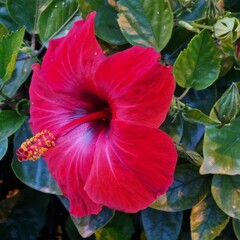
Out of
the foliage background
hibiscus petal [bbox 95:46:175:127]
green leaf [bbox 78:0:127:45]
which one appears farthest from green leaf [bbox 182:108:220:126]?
green leaf [bbox 78:0:127:45]

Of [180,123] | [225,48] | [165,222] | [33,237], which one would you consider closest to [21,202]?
[33,237]

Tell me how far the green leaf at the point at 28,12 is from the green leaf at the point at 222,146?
43 cm

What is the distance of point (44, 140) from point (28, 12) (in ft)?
1.12

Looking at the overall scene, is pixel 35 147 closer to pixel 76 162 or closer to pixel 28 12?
pixel 76 162

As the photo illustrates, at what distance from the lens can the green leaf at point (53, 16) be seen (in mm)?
1082

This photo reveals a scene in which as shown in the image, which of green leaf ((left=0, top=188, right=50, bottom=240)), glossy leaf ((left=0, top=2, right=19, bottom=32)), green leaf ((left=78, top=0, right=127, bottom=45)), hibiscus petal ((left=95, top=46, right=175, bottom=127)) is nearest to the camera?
hibiscus petal ((left=95, top=46, right=175, bottom=127))

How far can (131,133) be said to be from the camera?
84 cm

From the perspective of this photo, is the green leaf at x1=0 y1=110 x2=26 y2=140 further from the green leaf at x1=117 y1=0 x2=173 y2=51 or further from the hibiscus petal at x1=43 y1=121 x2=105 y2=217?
the green leaf at x1=117 y1=0 x2=173 y2=51

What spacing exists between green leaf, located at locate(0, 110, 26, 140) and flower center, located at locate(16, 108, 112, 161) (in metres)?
0.14

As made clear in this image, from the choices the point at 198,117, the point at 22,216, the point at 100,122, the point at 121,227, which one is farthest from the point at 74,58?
the point at 22,216

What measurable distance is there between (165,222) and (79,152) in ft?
1.01

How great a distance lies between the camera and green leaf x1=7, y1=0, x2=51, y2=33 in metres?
1.12

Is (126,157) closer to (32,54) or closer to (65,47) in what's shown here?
(65,47)

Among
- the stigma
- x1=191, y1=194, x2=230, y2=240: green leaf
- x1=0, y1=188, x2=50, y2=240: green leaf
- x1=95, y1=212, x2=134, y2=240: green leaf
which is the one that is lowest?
x1=0, y1=188, x2=50, y2=240: green leaf
